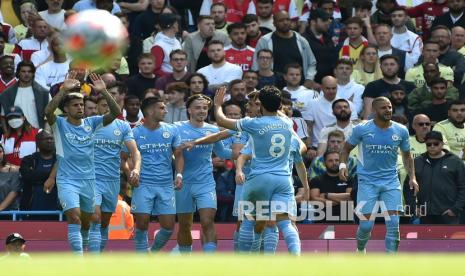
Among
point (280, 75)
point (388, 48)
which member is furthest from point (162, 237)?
point (388, 48)

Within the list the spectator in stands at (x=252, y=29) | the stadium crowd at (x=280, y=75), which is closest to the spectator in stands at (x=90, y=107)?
the stadium crowd at (x=280, y=75)

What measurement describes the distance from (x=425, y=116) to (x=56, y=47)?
22.1ft

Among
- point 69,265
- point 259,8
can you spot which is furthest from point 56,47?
point 69,265

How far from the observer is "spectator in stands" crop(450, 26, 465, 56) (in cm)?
2652

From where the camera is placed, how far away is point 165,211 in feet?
68.8

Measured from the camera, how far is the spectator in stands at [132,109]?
A: 2384cm

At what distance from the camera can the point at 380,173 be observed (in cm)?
2088

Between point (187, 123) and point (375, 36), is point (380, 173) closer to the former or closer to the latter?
point (187, 123)

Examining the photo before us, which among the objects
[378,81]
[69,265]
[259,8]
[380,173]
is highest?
[259,8]

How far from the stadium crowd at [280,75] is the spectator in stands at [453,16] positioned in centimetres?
2

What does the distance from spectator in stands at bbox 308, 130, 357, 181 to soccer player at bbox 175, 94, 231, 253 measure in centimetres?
239

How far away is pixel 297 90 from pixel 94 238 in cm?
617

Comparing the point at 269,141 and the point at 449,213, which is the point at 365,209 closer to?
the point at 449,213

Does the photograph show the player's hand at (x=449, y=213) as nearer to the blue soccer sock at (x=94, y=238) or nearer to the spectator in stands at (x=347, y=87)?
the spectator in stands at (x=347, y=87)
